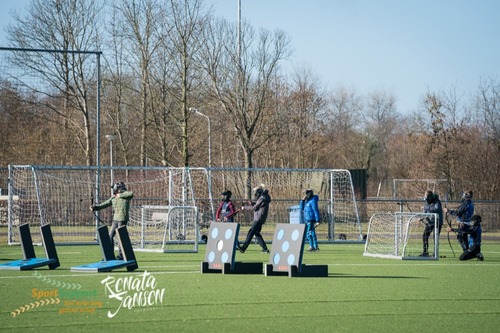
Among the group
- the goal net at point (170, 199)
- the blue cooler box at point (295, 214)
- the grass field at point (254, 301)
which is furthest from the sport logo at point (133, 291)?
the blue cooler box at point (295, 214)

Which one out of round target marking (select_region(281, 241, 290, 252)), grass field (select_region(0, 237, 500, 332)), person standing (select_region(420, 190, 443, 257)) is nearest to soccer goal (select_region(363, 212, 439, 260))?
person standing (select_region(420, 190, 443, 257))

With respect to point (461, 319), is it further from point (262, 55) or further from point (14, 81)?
point (262, 55)

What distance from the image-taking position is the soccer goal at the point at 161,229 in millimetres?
30312

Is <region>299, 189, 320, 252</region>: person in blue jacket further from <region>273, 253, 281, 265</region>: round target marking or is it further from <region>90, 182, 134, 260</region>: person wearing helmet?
<region>273, 253, 281, 265</region>: round target marking

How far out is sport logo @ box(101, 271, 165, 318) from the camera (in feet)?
44.7

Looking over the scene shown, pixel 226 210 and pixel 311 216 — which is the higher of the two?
pixel 226 210

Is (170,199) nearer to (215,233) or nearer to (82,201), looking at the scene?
(82,201)

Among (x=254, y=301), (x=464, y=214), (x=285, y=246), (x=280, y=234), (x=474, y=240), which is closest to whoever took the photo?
(x=254, y=301)

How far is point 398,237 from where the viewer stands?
29.6 m

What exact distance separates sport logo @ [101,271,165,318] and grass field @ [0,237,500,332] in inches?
1.1

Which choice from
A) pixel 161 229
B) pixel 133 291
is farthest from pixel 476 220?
pixel 133 291

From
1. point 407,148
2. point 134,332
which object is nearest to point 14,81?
A: point 134,332

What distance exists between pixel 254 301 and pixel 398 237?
1621 centimetres

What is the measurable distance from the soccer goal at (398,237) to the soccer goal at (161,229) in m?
6.19
